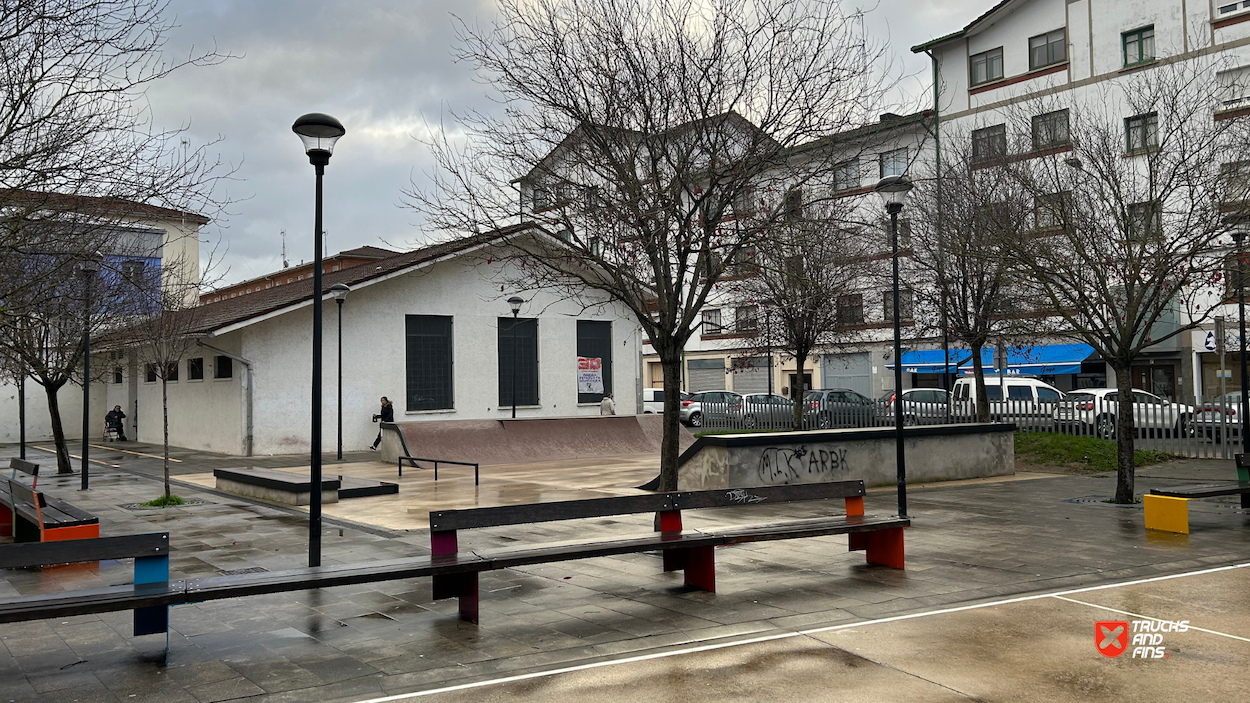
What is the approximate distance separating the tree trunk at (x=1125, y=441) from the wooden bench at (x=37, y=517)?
42.7 feet

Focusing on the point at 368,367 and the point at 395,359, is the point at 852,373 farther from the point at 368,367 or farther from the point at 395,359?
the point at 368,367

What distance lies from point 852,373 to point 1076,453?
27863 mm

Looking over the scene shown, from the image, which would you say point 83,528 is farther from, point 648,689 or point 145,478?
point 145,478

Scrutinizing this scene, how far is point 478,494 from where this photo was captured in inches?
615

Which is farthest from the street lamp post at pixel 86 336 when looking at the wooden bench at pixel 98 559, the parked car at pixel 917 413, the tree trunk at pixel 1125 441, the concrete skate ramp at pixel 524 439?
the parked car at pixel 917 413

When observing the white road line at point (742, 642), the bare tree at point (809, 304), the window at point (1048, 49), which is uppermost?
the window at point (1048, 49)

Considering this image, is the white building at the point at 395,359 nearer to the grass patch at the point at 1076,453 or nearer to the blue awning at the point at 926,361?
the grass patch at the point at 1076,453

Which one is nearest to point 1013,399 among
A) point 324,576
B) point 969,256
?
point 969,256

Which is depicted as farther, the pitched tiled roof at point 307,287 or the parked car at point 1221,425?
the parked car at point 1221,425

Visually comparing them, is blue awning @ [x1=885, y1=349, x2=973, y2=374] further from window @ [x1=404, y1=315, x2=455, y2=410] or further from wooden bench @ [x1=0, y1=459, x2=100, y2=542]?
wooden bench @ [x1=0, y1=459, x2=100, y2=542]

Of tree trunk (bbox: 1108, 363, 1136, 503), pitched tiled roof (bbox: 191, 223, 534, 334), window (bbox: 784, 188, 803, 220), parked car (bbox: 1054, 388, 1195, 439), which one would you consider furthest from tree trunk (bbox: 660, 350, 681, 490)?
parked car (bbox: 1054, 388, 1195, 439)

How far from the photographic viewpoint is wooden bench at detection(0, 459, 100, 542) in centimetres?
906

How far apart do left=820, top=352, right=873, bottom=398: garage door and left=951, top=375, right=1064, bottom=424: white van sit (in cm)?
1424

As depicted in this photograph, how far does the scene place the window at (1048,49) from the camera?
129 ft
